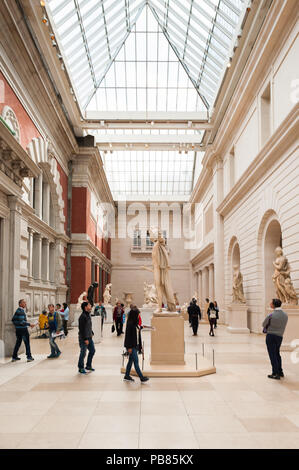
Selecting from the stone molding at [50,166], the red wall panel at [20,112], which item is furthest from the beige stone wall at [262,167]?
the stone molding at [50,166]

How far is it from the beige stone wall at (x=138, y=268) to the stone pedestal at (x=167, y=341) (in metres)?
37.0

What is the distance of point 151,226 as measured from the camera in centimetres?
1343

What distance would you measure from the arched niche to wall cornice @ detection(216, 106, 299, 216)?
2200mm

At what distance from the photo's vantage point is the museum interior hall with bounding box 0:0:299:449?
614 centimetres

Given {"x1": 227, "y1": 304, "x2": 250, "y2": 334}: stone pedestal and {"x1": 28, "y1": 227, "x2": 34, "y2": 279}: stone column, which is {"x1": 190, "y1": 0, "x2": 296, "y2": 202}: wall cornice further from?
{"x1": 28, "y1": 227, "x2": 34, "y2": 279}: stone column

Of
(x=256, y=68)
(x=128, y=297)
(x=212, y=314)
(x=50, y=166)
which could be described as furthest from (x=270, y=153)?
(x=128, y=297)

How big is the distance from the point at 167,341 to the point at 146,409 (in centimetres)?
337

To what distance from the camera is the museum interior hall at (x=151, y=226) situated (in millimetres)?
6141

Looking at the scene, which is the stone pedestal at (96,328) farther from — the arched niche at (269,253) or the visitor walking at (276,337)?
the visitor walking at (276,337)

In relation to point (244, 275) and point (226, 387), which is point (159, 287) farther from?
point (244, 275)

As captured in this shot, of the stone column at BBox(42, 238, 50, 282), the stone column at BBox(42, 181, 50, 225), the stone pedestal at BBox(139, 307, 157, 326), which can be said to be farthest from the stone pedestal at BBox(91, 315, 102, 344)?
the stone pedestal at BBox(139, 307, 157, 326)

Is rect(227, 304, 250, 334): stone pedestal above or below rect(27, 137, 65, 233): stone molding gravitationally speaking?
below

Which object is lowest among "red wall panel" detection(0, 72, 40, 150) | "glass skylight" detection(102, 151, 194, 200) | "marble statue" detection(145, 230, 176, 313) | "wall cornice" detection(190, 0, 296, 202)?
"marble statue" detection(145, 230, 176, 313)

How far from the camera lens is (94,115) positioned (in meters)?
24.2
